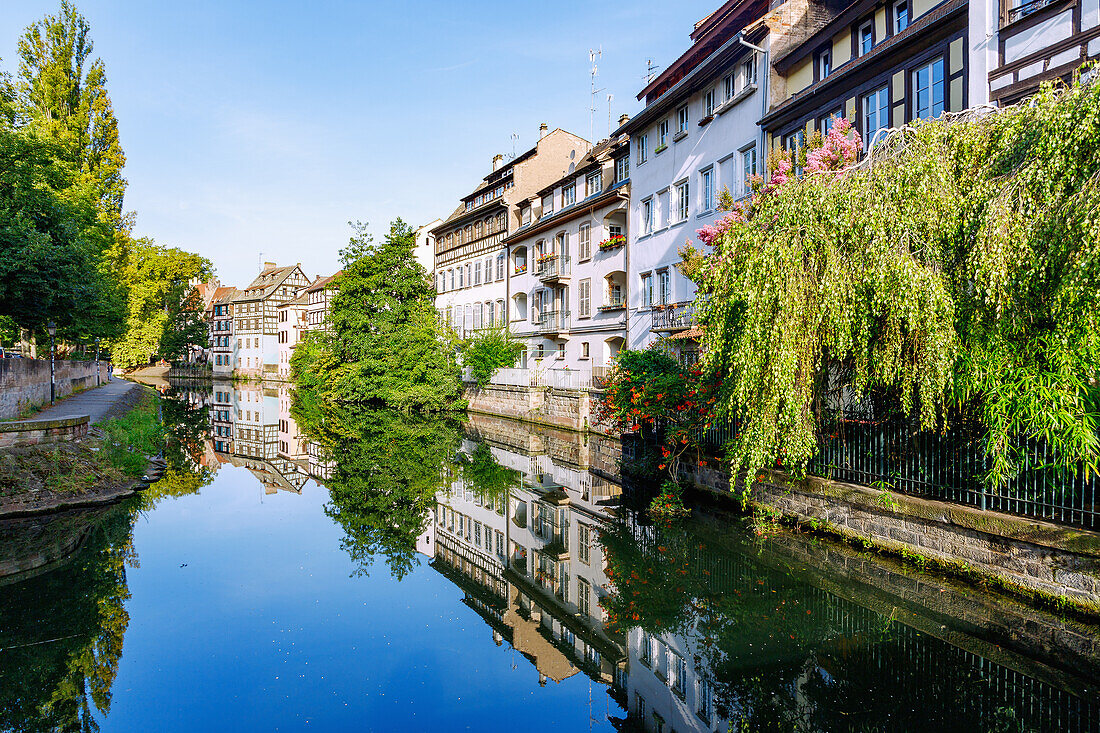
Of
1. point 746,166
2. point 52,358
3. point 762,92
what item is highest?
point 762,92

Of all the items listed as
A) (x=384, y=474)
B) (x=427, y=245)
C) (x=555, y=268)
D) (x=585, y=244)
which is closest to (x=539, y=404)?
(x=555, y=268)

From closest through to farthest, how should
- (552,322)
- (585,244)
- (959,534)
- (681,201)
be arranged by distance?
(959,534) < (681,201) < (585,244) < (552,322)

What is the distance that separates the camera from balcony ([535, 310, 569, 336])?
31.8m

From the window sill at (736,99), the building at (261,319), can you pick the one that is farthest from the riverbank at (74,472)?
the building at (261,319)

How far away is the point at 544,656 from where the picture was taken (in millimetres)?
7512

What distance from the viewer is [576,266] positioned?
31.1 m

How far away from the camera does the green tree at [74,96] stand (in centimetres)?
2969

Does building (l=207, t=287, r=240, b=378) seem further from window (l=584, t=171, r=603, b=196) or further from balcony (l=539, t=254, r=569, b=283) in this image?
window (l=584, t=171, r=603, b=196)

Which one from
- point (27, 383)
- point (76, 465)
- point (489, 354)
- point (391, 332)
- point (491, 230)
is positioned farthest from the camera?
point (491, 230)

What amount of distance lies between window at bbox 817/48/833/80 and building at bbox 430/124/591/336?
2097cm

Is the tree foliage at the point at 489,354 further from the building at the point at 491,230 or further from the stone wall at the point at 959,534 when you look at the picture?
→ the stone wall at the point at 959,534

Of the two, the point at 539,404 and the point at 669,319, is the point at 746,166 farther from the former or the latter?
the point at 539,404

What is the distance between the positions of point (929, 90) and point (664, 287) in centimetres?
1153

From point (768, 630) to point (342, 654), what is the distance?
15.8 ft
